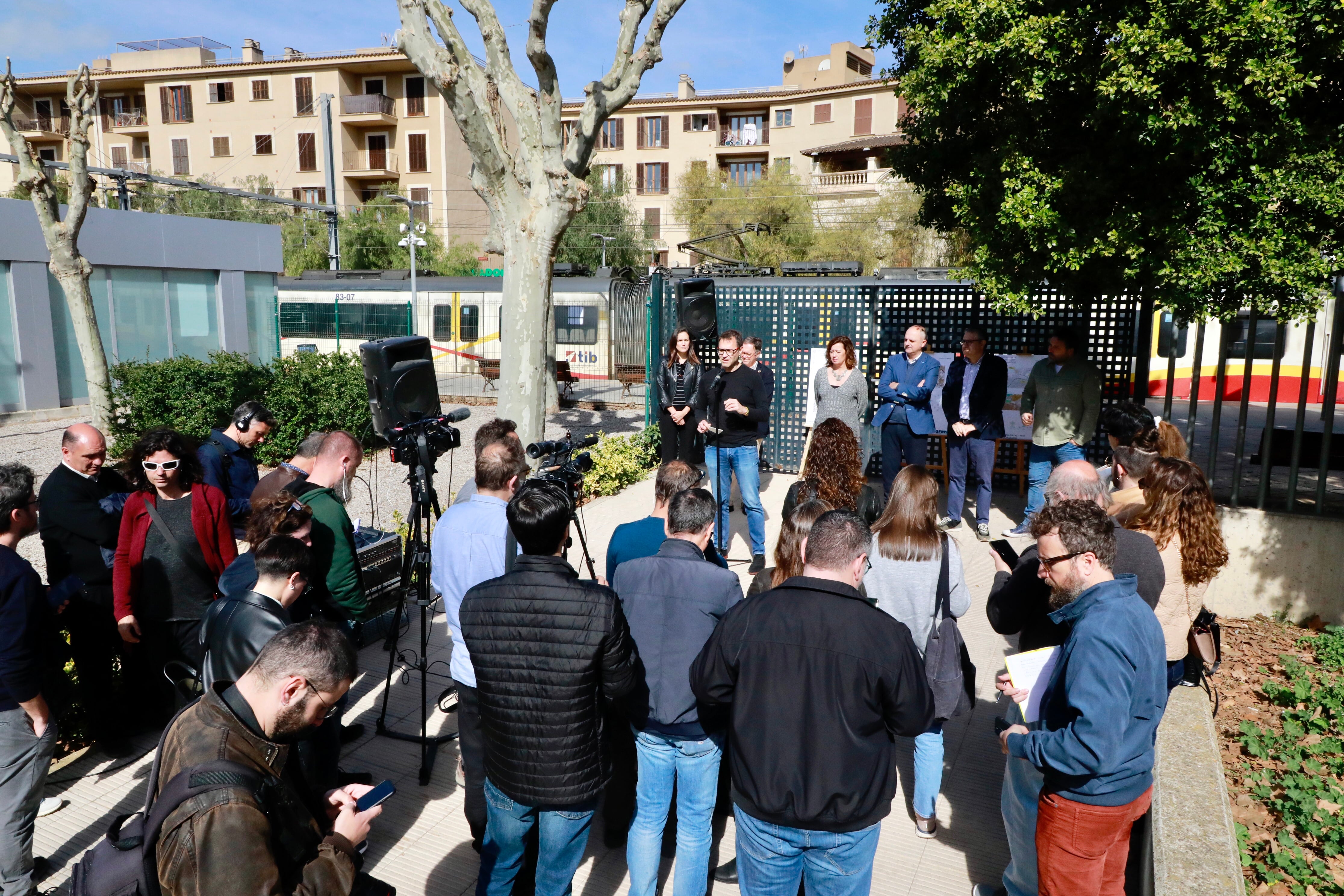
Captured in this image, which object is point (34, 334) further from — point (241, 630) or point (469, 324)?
point (241, 630)

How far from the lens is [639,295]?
22.1m

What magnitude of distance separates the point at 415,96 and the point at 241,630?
4663 cm

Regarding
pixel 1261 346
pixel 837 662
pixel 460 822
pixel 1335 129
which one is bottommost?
pixel 460 822

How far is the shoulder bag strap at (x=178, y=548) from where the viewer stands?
3.90 metres

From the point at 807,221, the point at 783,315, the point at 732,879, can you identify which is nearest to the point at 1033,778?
the point at 732,879

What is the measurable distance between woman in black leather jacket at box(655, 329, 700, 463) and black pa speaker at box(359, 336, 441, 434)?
97.6 inches

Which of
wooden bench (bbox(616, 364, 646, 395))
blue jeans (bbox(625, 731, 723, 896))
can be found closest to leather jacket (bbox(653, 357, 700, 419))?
blue jeans (bbox(625, 731, 723, 896))

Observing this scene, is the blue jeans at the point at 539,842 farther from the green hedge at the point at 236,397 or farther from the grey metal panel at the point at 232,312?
the grey metal panel at the point at 232,312

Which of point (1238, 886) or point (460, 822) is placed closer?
point (1238, 886)

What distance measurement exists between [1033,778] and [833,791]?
89cm

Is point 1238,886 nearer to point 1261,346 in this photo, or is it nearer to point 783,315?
point 1261,346

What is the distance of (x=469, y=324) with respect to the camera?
23312 mm

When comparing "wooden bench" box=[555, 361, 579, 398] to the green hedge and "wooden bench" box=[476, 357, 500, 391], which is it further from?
the green hedge

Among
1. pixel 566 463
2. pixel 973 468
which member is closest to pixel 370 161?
pixel 973 468
